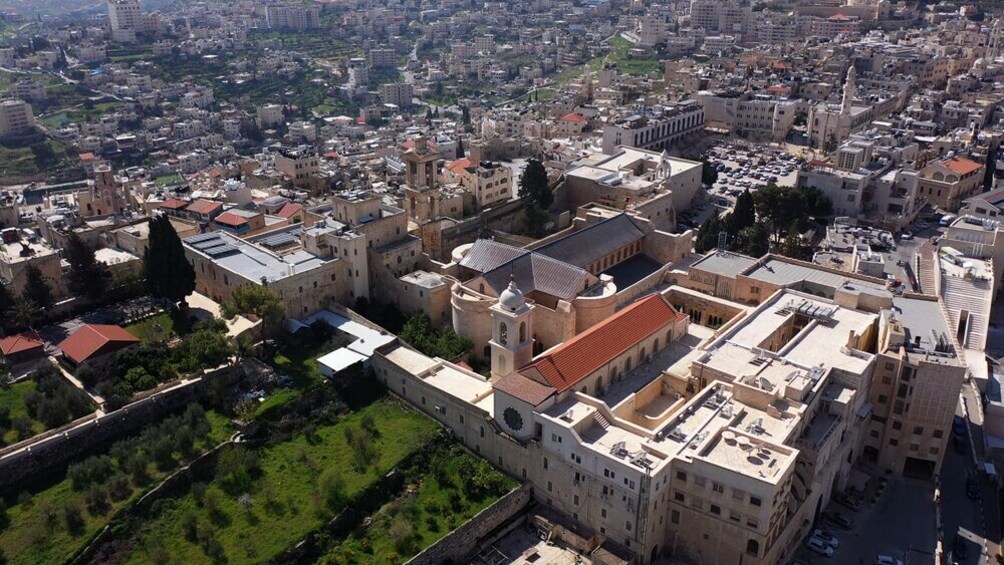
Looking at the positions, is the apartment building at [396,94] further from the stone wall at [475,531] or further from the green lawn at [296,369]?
the stone wall at [475,531]

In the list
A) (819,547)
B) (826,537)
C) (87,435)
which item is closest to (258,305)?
(87,435)

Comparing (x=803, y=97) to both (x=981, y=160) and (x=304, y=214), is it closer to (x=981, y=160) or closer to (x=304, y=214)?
(x=981, y=160)

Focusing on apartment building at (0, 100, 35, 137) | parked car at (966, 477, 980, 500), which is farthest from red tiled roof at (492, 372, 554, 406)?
apartment building at (0, 100, 35, 137)

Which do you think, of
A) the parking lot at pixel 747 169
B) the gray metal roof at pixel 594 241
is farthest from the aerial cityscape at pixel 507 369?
the parking lot at pixel 747 169

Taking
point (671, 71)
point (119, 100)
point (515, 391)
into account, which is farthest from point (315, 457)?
point (119, 100)

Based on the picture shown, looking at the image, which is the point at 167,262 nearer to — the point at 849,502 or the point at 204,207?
the point at 204,207
